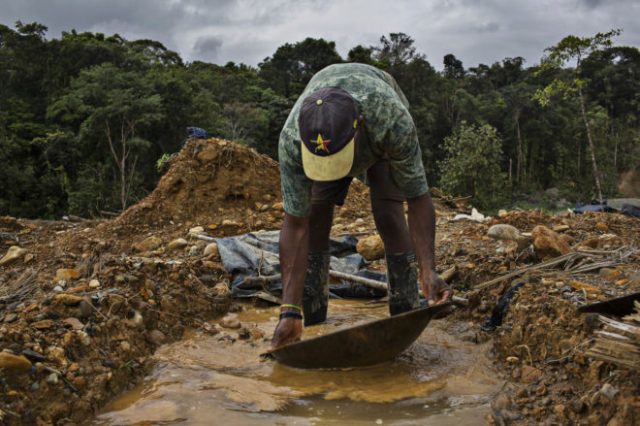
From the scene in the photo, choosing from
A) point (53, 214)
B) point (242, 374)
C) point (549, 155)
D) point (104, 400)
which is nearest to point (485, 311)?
point (242, 374)

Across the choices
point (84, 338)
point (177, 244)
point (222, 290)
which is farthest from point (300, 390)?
point (177, 244)

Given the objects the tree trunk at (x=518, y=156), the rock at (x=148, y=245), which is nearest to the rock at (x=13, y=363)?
Answer: the rock at (x=148, y=245)

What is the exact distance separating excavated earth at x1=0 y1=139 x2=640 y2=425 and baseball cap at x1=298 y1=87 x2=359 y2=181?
111 cm

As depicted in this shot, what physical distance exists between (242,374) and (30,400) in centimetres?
92

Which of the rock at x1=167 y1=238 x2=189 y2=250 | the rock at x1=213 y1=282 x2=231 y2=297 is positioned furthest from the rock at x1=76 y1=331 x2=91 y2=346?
the rock at x1=167 y1=238 x2=189 y2=250

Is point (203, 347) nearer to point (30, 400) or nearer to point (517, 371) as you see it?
point (30, 400)

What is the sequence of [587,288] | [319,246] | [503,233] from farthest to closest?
[503,233], [319,246], [587,288]

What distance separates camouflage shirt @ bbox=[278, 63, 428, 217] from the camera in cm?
252

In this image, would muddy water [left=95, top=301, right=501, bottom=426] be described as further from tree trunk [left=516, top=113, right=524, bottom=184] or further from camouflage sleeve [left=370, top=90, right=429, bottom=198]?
tree trunk [left=516, top=113, right=524, bottom=184]

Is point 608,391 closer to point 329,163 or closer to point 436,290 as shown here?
point 436,290

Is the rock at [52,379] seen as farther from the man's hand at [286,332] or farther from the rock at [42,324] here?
the man's hand at [286,332]

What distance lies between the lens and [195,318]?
3615 mm

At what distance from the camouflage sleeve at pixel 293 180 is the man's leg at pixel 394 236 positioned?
505mm

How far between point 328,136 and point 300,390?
109cm
